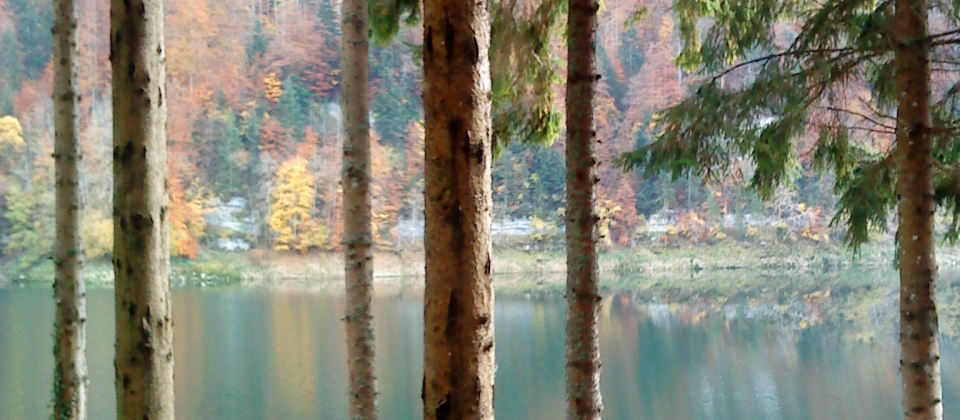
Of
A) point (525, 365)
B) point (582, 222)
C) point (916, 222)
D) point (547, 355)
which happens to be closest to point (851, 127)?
point (916, 222)

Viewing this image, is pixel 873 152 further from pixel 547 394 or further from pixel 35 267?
pixel 35 267

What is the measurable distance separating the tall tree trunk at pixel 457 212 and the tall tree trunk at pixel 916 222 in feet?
7.60

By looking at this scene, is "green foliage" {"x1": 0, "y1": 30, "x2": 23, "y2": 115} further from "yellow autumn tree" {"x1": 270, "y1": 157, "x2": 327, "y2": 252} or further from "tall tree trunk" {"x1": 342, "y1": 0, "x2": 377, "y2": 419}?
"tall tree trunk" {"x1": 342, "y1": 0, "x2": 377, "y2": 419}

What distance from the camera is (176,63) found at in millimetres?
32562

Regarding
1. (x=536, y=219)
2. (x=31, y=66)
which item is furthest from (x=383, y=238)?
(x=31, y=66)

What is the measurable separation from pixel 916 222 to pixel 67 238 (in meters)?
3.79

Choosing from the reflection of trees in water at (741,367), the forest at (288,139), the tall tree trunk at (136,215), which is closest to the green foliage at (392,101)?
the forest at (288,139)

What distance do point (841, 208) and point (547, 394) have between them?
7306 millimetres

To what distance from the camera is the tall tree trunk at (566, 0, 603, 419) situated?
9.70 ft

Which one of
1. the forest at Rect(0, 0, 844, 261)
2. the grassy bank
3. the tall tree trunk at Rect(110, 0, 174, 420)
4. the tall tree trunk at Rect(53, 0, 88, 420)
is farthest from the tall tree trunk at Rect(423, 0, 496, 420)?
the forest at Rect(0, 0, 844, 261)

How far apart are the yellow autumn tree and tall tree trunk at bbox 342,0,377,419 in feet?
82.2

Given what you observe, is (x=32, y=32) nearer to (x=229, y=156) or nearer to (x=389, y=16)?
(x=229, y=156)

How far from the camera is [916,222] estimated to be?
303 cm

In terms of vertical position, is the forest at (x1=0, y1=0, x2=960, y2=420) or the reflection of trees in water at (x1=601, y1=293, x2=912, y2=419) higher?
the forest at (x1=0, y1=0, x2=960, y2=420)
